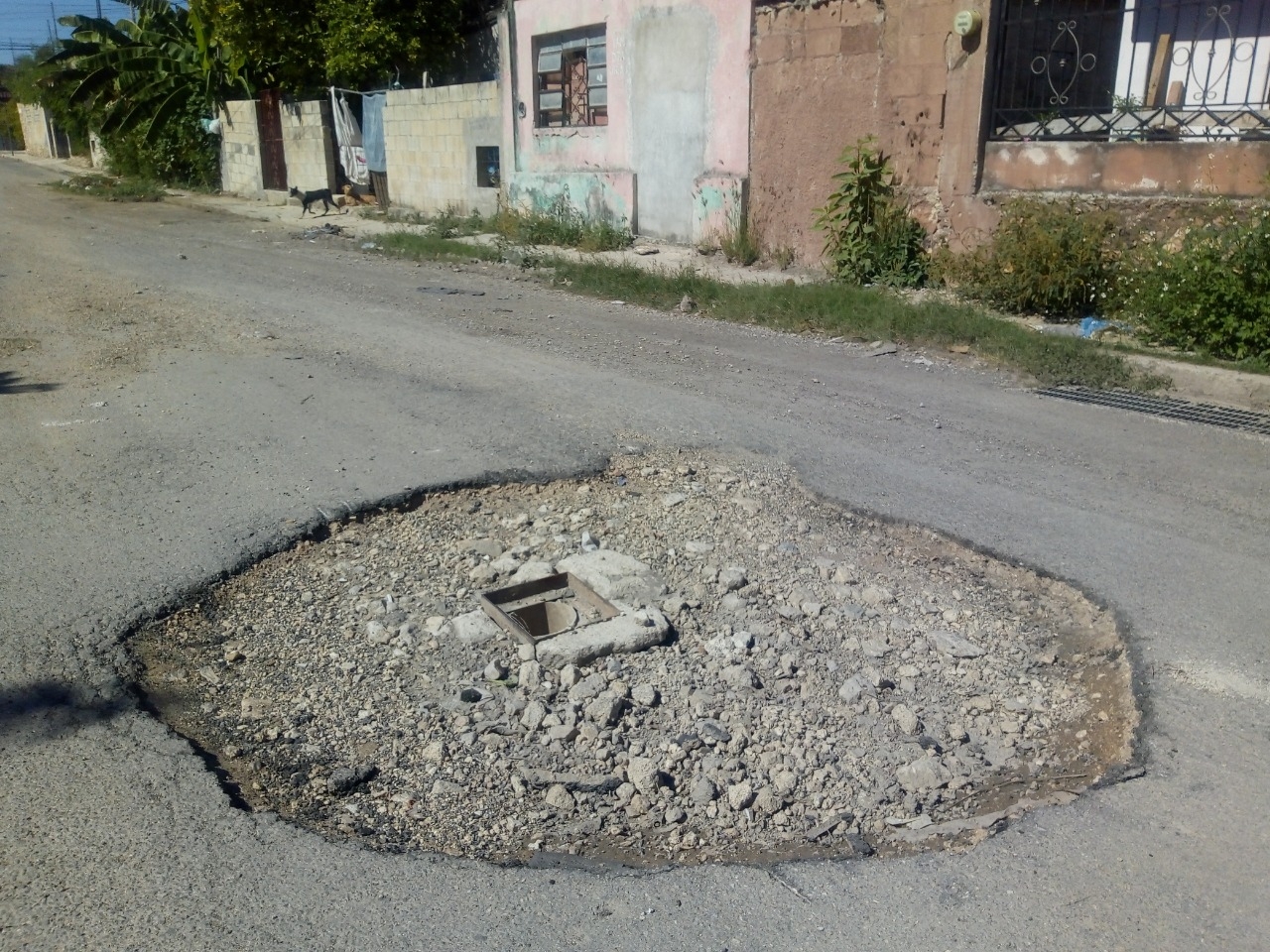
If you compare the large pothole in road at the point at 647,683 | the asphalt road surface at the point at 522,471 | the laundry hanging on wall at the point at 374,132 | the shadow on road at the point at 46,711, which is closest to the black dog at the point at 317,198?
the laundry hanging on wall at the point at 374,132

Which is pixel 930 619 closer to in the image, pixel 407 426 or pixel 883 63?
pixel 407 426

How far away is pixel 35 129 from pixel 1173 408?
5058cm

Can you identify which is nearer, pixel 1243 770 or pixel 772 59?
pixel 1243 770

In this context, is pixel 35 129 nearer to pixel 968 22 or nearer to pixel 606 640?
pixel 968 22

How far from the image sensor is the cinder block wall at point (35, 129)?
141ft

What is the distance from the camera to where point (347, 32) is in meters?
17.0

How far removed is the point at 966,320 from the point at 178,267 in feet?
27.4

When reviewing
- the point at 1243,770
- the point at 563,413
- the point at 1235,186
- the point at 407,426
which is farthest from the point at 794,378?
Answer: the point at 1243,770

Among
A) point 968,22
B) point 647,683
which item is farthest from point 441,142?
point 647,683

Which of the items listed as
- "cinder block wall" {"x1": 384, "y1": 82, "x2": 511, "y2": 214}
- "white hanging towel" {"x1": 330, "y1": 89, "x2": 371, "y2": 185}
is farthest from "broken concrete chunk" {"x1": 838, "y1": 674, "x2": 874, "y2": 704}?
"white hanging towel" {"x1": 330, "y1": 89, "x2": 371, "y2": 185}

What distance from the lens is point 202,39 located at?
2170 centimetres

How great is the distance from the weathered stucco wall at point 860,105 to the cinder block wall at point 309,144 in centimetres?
1055

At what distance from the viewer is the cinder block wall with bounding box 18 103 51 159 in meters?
43.0

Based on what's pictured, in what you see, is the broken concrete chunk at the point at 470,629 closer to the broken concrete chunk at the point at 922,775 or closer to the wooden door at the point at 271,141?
the broken concrete chunk at the point at 922,775
